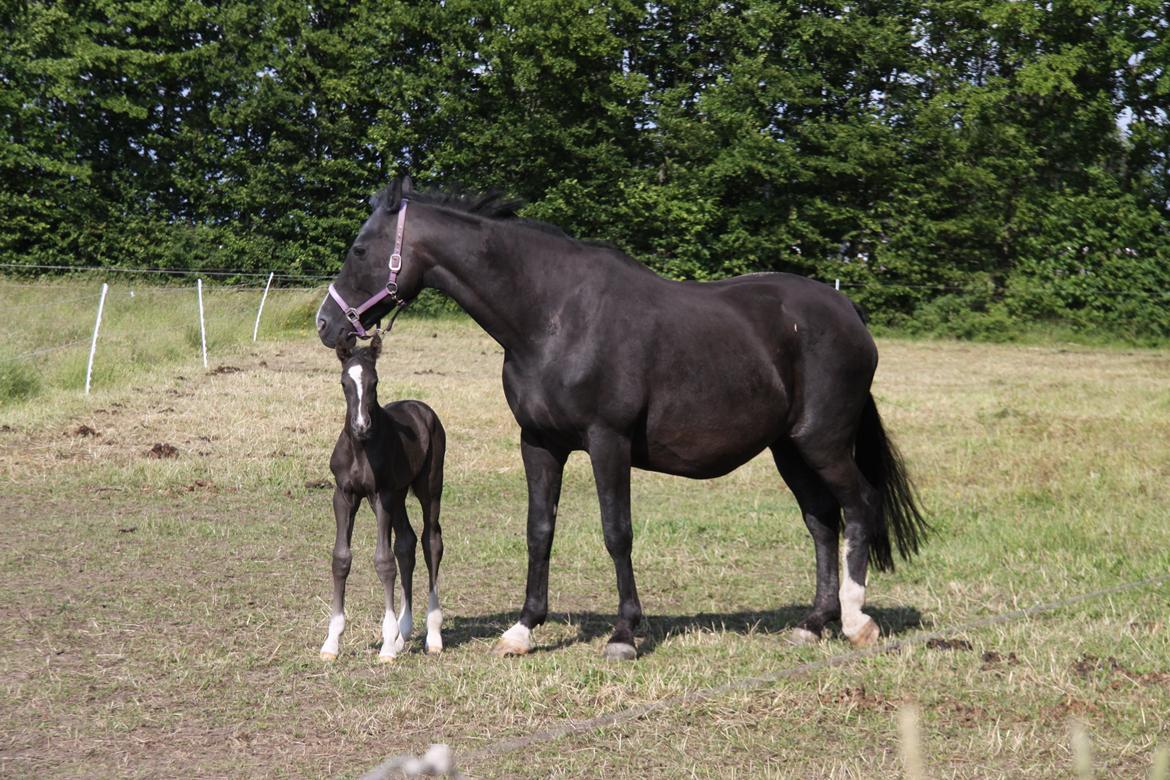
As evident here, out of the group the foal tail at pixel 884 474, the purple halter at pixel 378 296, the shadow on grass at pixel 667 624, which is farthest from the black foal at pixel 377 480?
the foal tail at pixel 884 474

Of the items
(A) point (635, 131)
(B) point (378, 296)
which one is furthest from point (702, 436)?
(A) point (635, 131)

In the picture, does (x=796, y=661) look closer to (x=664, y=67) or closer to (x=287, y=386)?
(x=287, y=386)

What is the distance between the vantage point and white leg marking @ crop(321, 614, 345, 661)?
6.14 meters

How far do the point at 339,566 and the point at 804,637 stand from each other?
95.5 inches

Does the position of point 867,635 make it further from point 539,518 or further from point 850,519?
point 539,518

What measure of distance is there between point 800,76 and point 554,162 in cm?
673

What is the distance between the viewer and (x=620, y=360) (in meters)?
6.20

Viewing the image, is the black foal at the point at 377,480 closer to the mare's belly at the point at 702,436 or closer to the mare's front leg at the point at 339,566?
the mare's front leg at the point at 339,566

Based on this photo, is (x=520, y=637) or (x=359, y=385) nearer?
(x=359, y=385)

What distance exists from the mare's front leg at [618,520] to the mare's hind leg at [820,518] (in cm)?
102

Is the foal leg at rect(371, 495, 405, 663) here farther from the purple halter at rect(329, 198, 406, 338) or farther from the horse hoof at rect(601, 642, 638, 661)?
the horse hoof at rect(601, 642, 638, 661)

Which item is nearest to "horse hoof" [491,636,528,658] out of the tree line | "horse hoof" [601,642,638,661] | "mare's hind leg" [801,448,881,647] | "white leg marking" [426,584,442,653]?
"white leg marking" [426,584,442,653]

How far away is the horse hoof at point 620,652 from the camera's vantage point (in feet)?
20.0

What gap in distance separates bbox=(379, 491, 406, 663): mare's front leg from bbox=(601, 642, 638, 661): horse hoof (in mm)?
1041
